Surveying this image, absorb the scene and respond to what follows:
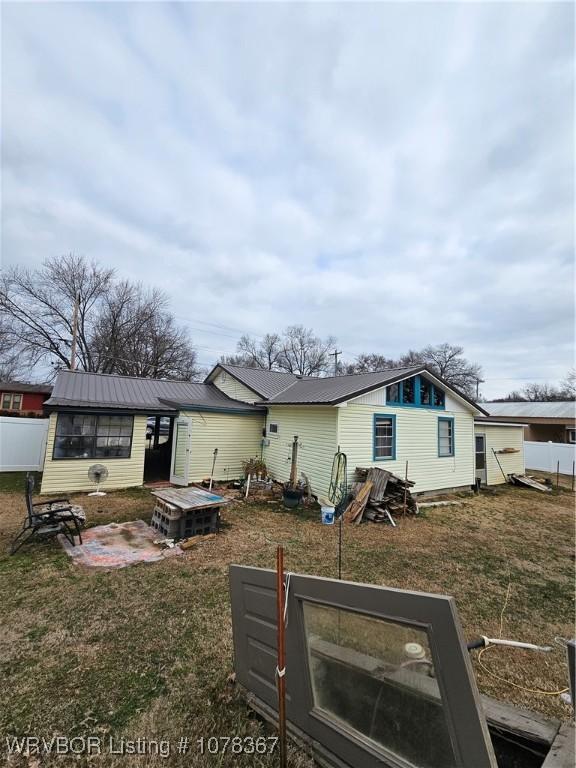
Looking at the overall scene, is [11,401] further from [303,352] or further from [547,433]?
[547,433]

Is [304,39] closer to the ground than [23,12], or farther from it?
farther from it

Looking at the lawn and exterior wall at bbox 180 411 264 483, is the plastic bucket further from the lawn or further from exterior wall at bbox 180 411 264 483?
exterior wall at bbox 180 411 264 483

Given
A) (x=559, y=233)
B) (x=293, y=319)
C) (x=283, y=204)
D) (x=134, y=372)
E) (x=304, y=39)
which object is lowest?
(x=134, y=372)

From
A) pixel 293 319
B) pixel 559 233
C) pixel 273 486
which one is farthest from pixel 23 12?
pixel 293 319

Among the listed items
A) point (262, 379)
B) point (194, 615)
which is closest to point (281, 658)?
point (194, 615)

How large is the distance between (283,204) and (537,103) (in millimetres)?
8203

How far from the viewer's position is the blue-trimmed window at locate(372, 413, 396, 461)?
9.43 meters

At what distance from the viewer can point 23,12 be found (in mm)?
5340

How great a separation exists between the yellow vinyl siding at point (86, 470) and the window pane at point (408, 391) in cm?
825

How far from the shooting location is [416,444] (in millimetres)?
10203

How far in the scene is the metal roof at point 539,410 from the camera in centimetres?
2073

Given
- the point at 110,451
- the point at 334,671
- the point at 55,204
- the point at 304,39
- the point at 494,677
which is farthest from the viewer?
the point at 55,204

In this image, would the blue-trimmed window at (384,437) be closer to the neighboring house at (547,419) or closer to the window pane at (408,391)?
the window pane at (408,391)

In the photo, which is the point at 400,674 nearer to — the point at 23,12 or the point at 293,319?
the point at 23,12
